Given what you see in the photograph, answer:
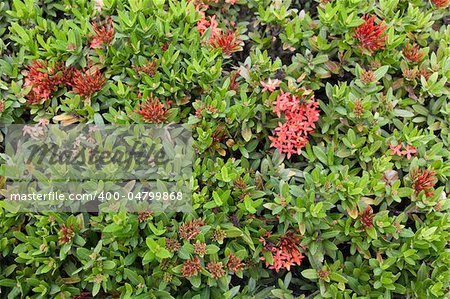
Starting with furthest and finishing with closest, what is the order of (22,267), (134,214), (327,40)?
(327,40), (22,267), (134,214)

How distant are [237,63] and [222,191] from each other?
72 centimetres

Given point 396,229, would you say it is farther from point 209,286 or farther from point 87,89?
point 87,89

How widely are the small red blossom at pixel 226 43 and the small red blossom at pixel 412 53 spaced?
0.77 m

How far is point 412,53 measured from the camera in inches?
93.3

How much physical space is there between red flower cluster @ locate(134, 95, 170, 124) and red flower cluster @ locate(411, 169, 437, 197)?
1.09m

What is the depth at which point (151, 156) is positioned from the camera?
6.95 ft

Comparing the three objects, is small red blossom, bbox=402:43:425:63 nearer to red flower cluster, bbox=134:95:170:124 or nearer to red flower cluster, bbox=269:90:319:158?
red flower cluster, bbox=269:90:319:158

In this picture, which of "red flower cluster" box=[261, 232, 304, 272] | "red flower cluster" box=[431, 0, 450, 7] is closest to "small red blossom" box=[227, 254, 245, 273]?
"red flower cluster" box=[261, 232, 304, 272]

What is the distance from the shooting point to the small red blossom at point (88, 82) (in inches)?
87.1

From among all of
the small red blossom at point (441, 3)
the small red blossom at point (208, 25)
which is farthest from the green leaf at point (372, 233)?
the small red blossom at point (441, 3)

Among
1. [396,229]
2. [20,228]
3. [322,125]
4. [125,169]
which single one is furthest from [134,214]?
[396,229]

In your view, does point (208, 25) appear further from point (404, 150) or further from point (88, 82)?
point (404, 150)

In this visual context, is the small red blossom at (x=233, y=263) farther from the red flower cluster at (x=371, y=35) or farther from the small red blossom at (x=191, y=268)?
the red flower cluster at (x=371, y=35)

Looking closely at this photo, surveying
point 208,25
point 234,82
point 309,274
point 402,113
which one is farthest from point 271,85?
point 309,274
